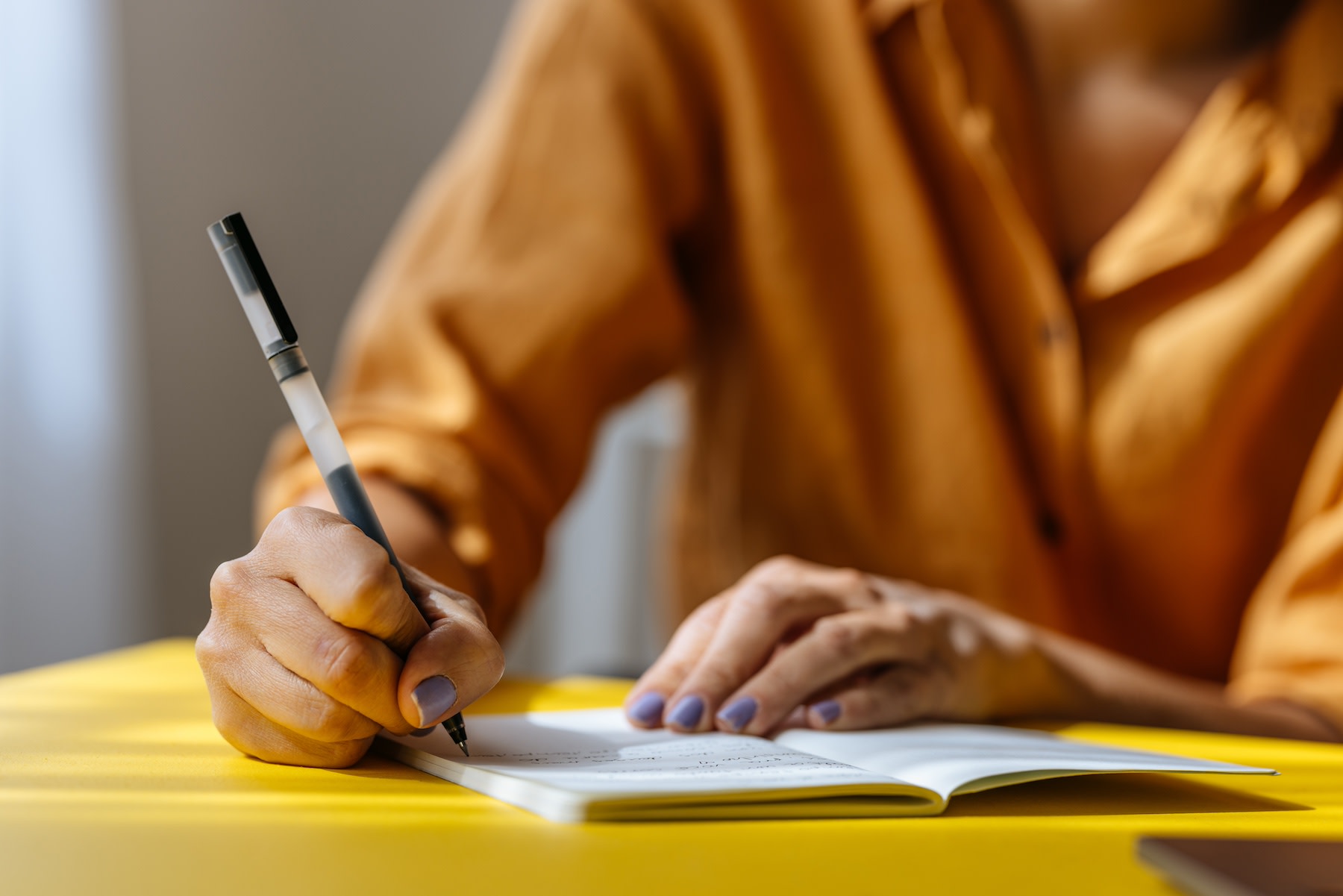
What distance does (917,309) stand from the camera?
3.13 feet

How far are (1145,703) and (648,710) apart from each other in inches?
13.6

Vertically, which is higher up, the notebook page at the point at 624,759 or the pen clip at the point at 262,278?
the pen clip at the point at 262,278

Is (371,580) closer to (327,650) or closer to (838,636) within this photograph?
(327,650)

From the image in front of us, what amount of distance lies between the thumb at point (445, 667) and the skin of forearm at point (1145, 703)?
0.36 meters

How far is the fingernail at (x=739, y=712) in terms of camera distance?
0.46 meters

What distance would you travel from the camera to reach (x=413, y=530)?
2.23ft

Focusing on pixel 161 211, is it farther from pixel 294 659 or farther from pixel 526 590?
pixel 294 659

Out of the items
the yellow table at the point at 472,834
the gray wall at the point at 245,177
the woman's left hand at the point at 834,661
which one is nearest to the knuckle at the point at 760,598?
the woman's left hand at the point at 834,661

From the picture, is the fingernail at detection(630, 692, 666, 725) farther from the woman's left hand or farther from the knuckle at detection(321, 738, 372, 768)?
the knuckle at detection(321, 738, 372, 768)

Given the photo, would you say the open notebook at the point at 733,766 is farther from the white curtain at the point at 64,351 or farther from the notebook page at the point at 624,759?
the white curtain at the point at 64,351

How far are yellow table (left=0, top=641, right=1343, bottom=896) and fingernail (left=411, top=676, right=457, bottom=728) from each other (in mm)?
26

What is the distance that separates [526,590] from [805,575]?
1.11ft

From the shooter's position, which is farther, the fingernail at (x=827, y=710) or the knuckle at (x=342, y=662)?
the fingernail at (x=827, y=710)

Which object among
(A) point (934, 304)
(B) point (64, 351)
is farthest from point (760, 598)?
(B) point (64, 351)
